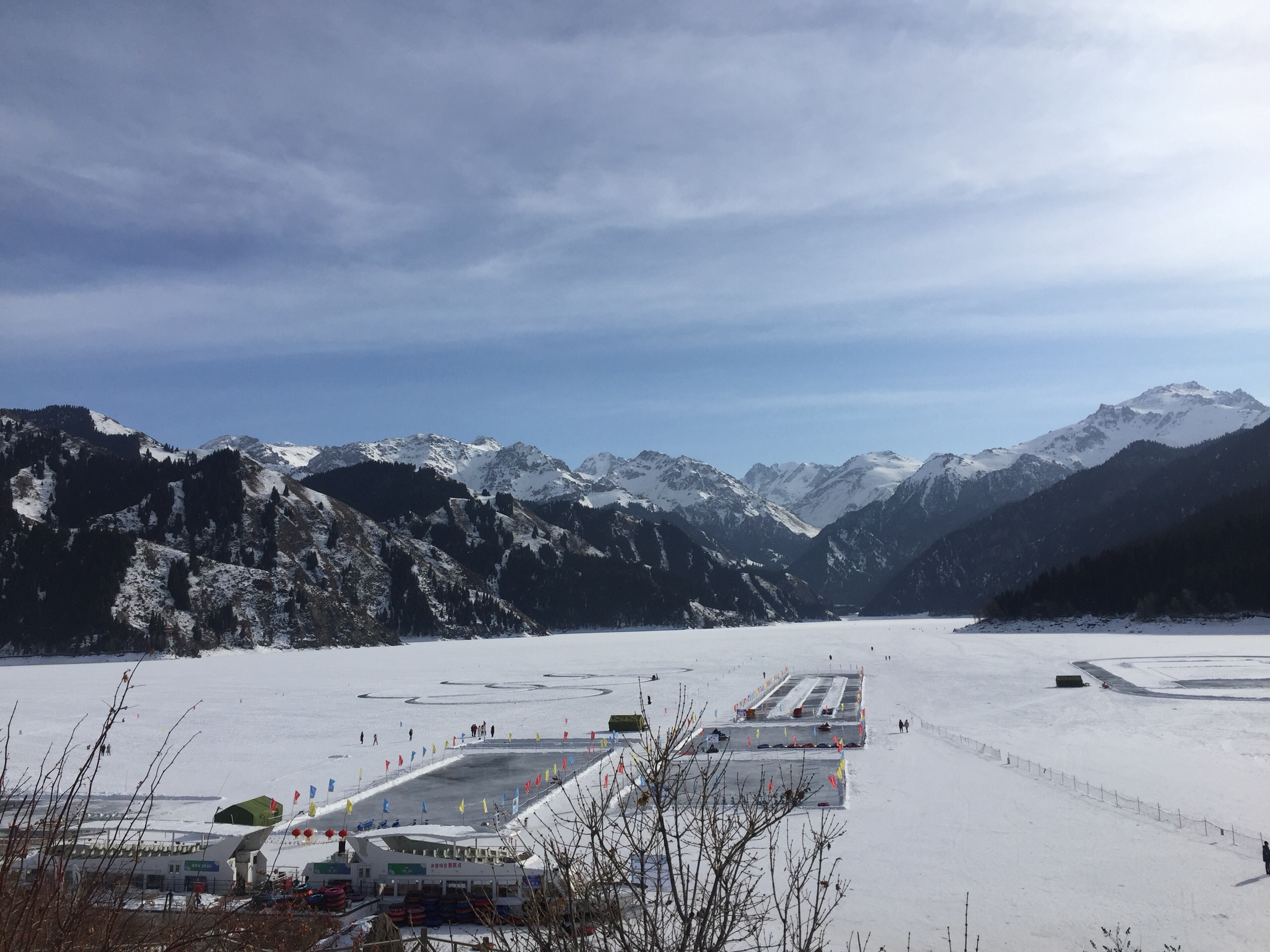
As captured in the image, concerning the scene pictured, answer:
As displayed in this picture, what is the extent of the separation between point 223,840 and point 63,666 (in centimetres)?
13161

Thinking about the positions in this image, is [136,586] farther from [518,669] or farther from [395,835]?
[395,835]

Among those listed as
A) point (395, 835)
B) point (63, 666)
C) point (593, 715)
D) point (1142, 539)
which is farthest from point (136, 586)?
point (1142, 539)

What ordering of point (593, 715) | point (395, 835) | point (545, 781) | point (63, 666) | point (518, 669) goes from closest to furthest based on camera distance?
point (395, 835) → point (545, 781) → point (593, 715) → point (518, 669) → point (63, 666)

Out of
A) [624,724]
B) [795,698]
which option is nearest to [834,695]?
[795,698]

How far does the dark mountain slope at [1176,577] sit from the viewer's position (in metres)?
139

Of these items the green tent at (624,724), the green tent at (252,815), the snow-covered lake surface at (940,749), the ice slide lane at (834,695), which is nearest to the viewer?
the snow-covered lake surface at (940,749)

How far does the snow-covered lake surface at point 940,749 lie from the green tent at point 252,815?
22.5 ft

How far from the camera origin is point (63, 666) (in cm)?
13438

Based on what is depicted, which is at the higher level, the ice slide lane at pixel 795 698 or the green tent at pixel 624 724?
the green tent at pixel 624 724

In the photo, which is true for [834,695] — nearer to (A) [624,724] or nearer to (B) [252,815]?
(A) [624,724]

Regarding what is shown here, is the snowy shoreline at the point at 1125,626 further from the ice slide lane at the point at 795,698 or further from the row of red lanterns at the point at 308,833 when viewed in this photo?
the row of red lanterns at the point at 308,833

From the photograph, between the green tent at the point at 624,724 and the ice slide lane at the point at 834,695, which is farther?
the ice slide lane at the point at 834,695

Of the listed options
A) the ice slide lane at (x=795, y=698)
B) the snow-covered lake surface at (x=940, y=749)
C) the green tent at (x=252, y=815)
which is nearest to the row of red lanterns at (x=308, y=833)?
the green tent at (x=252, y=815)

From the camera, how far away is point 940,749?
48250mm
